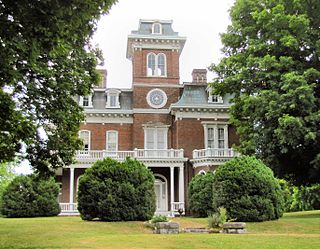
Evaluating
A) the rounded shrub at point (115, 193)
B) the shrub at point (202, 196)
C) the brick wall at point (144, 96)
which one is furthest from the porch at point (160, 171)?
the rounded shrub at point (115, 193)

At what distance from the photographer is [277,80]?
22.3m

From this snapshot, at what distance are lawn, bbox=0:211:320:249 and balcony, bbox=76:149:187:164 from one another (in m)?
13.5

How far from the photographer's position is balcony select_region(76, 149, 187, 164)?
33250mm

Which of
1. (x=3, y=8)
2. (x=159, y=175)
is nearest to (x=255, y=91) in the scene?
(x=159, y=175)

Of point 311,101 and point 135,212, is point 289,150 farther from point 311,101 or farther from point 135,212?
point 135,212

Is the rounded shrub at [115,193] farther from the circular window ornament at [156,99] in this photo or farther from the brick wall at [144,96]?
the circular window ornament at [156,99]

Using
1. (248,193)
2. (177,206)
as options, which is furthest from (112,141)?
(248,193)

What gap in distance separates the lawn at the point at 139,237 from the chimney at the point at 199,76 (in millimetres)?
21794

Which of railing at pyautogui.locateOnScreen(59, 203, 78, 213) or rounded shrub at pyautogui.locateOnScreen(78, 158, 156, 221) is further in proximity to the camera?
railing at pyautogui.locateOnScreen(59, 203, 78, 213)

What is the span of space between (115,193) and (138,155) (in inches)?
507

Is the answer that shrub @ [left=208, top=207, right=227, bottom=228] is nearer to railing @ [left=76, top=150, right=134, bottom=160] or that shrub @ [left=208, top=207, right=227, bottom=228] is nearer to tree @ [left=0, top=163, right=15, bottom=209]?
railing @ [left=76, top=150, right=134, bottom=160]

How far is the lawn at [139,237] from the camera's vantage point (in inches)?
462

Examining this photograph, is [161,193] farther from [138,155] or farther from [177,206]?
[138,155]

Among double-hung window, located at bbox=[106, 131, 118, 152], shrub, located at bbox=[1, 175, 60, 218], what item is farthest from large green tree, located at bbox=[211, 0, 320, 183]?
shrub, located at bbox=[1, 175, 60, 218]
